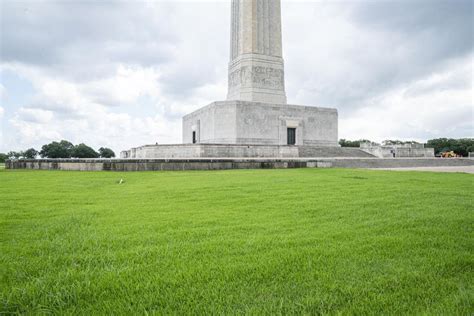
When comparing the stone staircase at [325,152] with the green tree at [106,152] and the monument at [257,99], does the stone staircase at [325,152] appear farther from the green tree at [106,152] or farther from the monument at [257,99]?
the green tree at [106,152]

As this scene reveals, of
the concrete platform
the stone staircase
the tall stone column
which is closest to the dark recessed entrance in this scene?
the tall stone column

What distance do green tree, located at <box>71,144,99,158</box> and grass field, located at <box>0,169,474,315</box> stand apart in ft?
116

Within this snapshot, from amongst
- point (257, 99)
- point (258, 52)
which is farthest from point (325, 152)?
point (258, 52)

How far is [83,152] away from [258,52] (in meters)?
23.6

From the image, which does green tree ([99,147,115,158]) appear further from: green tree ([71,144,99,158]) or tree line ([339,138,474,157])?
tree line ([339,138,474,157])

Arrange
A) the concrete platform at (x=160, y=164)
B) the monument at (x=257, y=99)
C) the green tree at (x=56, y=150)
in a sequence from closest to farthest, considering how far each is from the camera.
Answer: the concrete platform at (x=160, y=164) → the monument at (x=257, y=99) → the green tree at (x=56, y=150)

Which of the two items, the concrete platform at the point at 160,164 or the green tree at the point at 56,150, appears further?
the green tree at the point at 56,150

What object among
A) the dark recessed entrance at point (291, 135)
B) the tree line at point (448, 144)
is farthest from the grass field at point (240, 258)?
the tree line at point (448, 144)

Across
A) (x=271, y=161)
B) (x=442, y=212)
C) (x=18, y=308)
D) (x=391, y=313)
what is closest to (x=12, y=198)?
(x=18, y=308)

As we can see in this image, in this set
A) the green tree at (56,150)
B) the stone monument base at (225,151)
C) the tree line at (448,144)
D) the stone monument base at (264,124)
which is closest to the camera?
the stone monument base at (225,151)

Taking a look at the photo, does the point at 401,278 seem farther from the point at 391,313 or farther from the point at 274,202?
the point at 274,202

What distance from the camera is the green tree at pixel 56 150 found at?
35.2 m

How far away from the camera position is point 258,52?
1132 inches

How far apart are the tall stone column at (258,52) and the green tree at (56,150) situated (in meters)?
20.4
